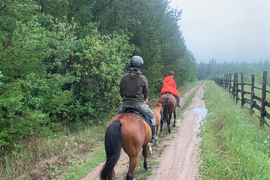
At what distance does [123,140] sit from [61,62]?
17.5ft

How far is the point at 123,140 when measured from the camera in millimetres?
3617

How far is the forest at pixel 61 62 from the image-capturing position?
433 centimetres

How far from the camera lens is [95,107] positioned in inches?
316

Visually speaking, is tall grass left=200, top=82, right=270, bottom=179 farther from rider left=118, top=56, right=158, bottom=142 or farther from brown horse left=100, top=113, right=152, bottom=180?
rider left=118, top=56, right=158, bottom=142

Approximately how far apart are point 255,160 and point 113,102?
5.84 metres

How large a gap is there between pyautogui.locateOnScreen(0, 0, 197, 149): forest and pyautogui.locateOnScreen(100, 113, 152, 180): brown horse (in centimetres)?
210

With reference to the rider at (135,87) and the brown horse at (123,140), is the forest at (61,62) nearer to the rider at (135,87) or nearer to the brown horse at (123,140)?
the brown horse at (123,140)

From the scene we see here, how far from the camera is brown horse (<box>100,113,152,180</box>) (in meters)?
3.43

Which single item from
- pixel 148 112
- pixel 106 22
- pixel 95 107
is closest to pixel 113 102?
pixel 95 107

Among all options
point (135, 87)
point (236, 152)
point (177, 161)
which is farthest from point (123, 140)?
point (236, 152)

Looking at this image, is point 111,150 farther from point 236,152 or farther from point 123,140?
point 236,152

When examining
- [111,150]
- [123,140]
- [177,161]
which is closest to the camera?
[111,150]

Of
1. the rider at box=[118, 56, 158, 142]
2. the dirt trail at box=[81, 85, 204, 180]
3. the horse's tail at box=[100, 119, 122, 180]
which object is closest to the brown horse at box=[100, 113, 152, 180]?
the horse's tail at box=[100, 119, 122, 180]

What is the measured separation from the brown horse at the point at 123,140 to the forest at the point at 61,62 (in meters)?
2.10
